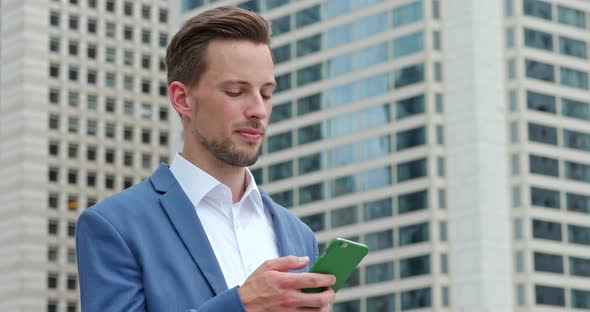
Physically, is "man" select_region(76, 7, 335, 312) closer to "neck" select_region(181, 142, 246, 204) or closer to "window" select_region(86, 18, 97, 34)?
"neck" select_region(181, 142, 246, 204)

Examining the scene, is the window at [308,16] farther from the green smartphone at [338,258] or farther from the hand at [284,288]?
the hand at [284,288]

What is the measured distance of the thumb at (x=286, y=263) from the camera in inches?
156

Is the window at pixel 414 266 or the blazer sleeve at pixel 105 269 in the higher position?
the window at pixel 414 266

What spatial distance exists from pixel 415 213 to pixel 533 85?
51.2ft

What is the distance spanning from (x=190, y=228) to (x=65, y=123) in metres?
147

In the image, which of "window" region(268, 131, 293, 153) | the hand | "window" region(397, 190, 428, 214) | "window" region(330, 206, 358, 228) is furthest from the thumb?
"window" region(268, 131, 293, 153)

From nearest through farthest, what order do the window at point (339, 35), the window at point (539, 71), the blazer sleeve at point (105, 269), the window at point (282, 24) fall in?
the blazer sleeve at point (105, 269) → the window at point (539, 71) → the window at point (339, 35) → the window at point (282, 24)

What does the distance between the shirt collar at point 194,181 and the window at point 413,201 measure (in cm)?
11221

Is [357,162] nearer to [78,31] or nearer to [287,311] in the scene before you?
[78,31]

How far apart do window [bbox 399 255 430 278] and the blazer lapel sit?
11124cm

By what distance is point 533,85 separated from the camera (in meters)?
117

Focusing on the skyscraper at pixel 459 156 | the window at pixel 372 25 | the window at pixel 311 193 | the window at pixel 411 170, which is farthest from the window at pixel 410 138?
the window at pixel 372 25

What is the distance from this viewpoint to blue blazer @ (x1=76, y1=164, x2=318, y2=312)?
14.1 feet

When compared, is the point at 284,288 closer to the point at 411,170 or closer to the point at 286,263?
the point at 286,263
